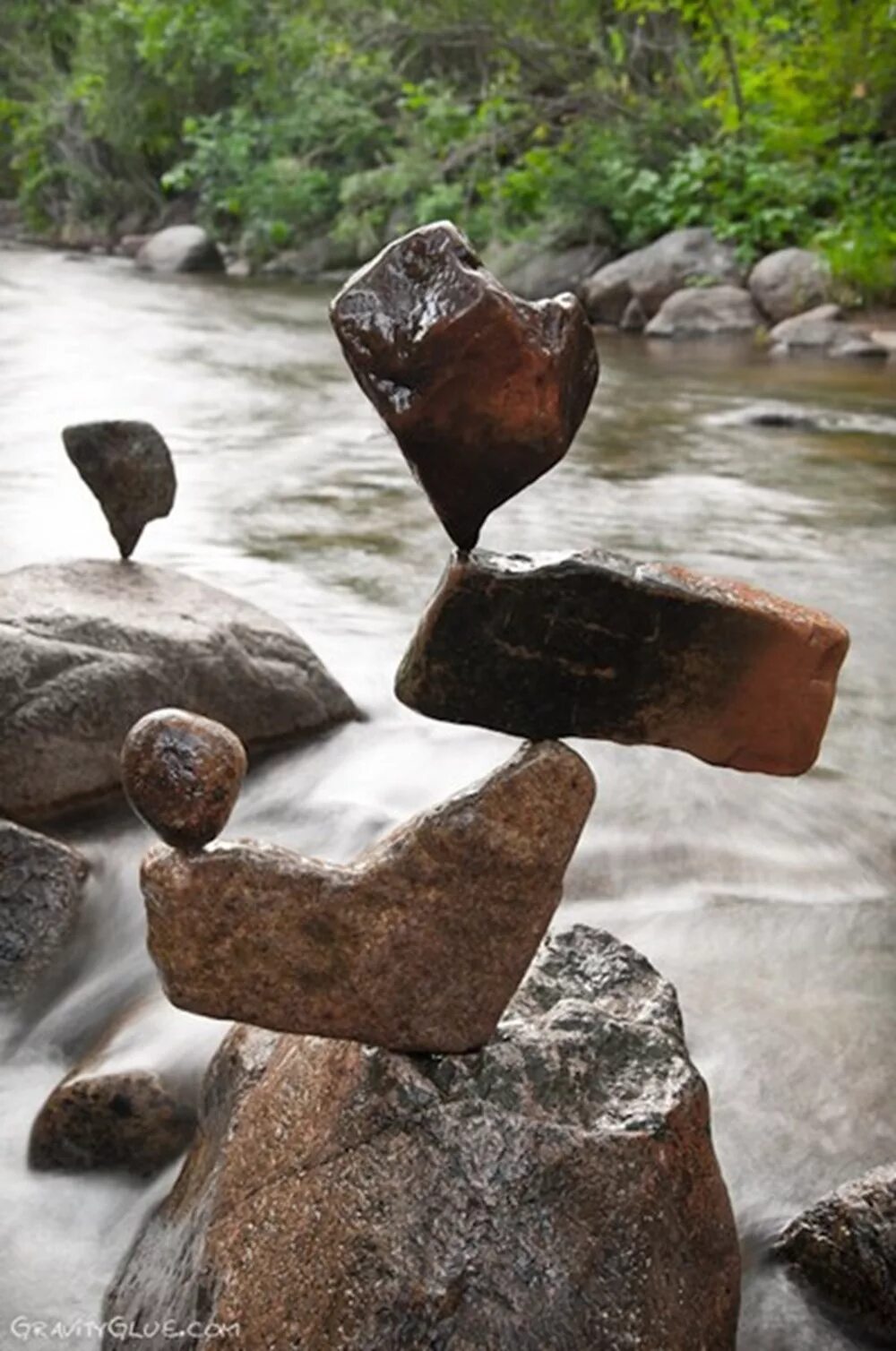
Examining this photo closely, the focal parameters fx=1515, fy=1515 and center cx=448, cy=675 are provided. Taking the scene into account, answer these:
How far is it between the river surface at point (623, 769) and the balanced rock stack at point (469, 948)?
0.37 m

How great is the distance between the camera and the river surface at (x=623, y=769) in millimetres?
2482

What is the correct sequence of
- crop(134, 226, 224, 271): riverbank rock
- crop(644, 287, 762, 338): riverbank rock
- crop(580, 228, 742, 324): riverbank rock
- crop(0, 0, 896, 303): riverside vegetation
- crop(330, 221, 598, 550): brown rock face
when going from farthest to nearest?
crop(134, 226, 224, 271): riverbank rock, crop(0, 0, 896, 303): riverside vegetation, crop(580, 228, 742, 324): riverbank rock, crop(644, 287, 762, 338): riverbank rock, crop(330, 221, 598, 550): brown rock face

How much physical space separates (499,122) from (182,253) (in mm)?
6019

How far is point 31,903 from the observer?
3094 millimetres

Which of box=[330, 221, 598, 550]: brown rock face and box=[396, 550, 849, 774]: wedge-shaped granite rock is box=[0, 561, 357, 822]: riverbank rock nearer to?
box=[396, 550, 849, 774]: wedge-shaped granite rock

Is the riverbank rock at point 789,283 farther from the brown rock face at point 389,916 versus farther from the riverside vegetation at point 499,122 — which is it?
the brown rock face at point 389,916

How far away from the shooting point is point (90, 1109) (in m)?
2.48

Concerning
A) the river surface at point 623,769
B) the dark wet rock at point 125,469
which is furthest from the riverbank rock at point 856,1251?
the dark wet rock at point 125,469

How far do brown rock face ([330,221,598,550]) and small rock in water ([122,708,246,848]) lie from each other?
439 mm

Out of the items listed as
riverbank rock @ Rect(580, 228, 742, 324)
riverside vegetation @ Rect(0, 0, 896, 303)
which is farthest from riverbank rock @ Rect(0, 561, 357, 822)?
riverbank rock @ Rect(580, 228, 742, 324)

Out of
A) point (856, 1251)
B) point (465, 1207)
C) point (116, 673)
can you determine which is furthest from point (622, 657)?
point (116, 673)

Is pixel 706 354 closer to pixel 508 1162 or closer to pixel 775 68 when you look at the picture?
pixel 775 68

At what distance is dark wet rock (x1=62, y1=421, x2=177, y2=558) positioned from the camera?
4.08m

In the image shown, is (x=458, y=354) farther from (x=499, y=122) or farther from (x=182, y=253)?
(x=182, y=253)
